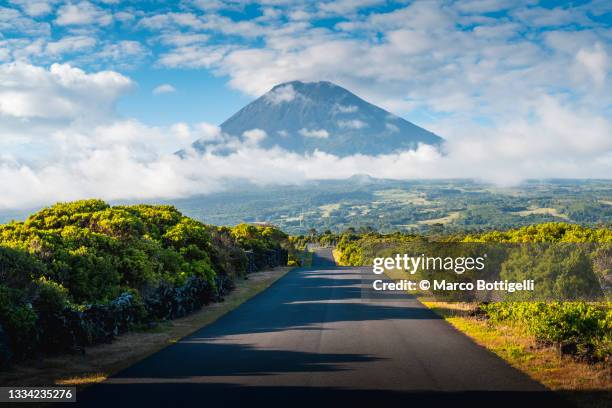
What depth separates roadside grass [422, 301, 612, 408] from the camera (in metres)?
9.88

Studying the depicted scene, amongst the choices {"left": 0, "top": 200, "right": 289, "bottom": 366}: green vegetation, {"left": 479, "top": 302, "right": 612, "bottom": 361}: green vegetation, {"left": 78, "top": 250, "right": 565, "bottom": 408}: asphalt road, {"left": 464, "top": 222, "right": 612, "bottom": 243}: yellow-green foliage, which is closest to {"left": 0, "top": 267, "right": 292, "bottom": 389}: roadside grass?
{"left": 0, "top": 200, "right": 289, "bottom": 366}: green vegetation

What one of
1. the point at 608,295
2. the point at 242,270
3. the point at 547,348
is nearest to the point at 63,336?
the point at 547,348

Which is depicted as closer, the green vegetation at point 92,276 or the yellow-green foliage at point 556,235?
the green vegetation at point 92,276

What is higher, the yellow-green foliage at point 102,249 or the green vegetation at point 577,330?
the yellow-green foliage at point 102,249

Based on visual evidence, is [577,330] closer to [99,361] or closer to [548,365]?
[548,365]

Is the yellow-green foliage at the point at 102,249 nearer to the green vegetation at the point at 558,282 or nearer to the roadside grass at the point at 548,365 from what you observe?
the roadside grass at the point at 548,365

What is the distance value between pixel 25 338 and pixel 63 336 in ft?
4.20

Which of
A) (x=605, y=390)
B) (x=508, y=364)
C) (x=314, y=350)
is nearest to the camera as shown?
(x=605, y=390)

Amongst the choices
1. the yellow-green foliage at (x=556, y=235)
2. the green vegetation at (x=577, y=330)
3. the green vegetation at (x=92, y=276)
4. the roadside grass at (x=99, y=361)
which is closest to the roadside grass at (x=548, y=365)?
the green vegetation at (x=577, y=330)

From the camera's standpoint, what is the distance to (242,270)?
4512 cm

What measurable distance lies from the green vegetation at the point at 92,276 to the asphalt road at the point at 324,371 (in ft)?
8.84

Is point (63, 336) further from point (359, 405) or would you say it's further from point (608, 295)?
point (608, 295)

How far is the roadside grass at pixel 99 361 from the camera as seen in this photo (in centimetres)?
1167

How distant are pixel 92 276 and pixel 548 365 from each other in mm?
13974
